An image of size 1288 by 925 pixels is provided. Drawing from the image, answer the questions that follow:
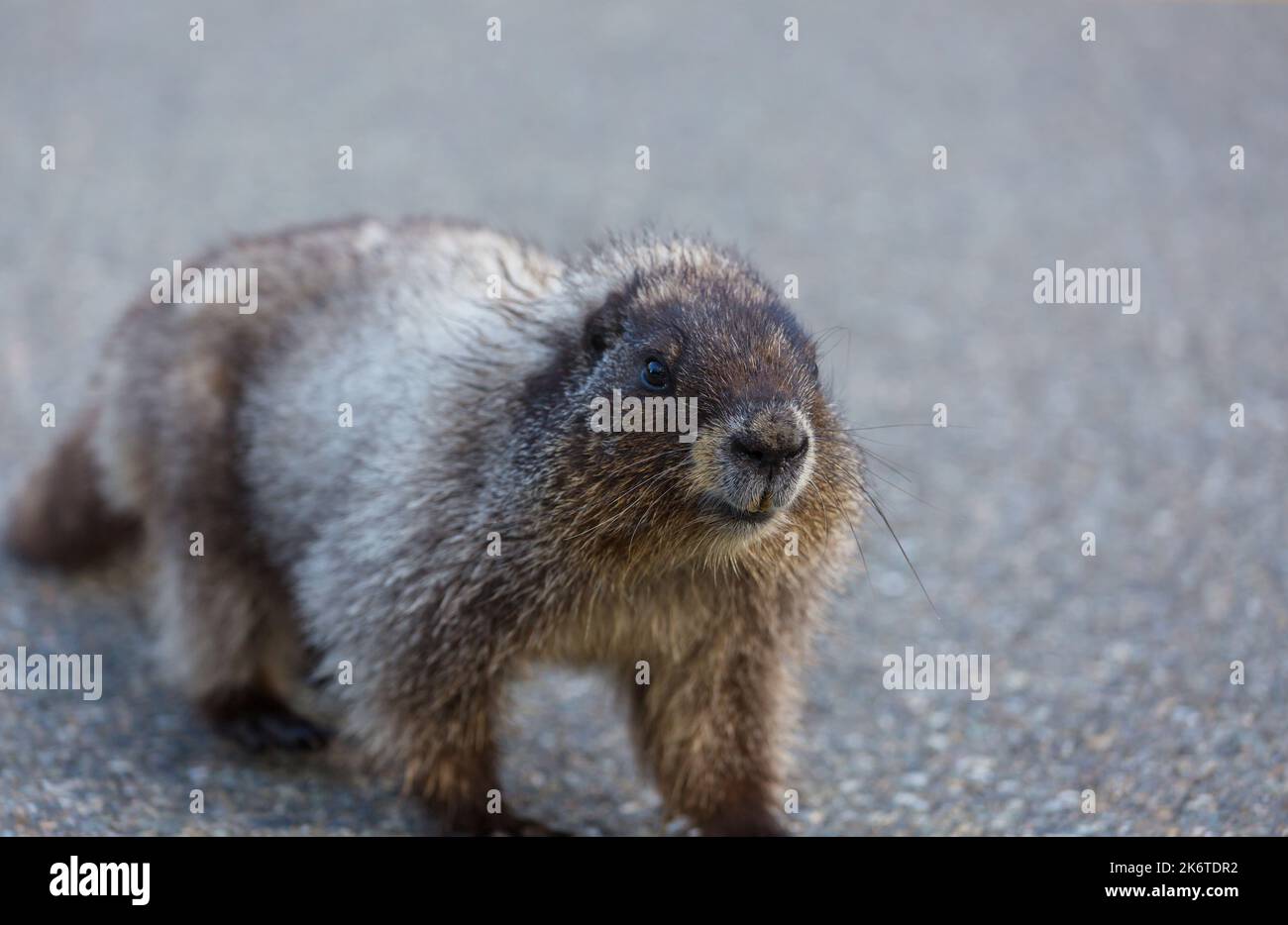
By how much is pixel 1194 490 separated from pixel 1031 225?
551 centimetres

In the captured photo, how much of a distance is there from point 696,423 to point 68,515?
18.9 feet

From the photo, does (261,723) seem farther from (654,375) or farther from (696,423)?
(696,423)

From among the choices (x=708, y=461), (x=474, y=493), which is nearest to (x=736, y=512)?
(x=708, y=461)

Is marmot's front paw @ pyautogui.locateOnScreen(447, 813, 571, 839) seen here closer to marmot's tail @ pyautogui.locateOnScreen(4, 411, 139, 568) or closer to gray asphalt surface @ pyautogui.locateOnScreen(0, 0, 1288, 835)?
gray asphalt surface @ pyautogui.locateOnScreen(0, 0, 1288, 835)

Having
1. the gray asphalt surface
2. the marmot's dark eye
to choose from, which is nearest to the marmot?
the marmot's dark eye

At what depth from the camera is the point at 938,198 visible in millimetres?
17266

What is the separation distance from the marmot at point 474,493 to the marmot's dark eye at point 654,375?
0.4 inches

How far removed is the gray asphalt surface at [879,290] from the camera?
8711mm

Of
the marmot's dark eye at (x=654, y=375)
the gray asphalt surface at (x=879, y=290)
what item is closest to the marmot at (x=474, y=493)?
the marmot's dark eye at (x=654, y=375)

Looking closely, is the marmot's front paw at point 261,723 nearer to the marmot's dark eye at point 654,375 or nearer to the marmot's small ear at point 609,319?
the marmot's small ear at point 609,319

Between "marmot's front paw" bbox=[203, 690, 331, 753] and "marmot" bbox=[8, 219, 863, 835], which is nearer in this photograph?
"marmot" bbox=[8, 219, 863, 835]

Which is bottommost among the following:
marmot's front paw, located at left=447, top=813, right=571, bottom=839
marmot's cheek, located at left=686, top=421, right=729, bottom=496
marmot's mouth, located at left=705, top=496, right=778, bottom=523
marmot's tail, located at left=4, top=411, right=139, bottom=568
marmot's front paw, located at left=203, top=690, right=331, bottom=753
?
marmot's front paw, located at left=447, top=813, right=571, bottom=839

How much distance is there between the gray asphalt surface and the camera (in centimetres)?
871

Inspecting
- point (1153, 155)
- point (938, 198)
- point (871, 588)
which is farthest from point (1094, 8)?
point (871, 588)
